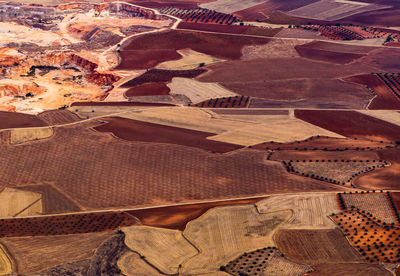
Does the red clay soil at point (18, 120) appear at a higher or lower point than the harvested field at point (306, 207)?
lower

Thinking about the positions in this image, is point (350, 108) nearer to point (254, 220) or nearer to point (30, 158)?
point (254, 220)

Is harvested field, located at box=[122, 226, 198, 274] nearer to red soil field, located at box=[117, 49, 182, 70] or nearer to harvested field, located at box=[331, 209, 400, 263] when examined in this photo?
harvested field, located at box=[331, 209, 400, 263]

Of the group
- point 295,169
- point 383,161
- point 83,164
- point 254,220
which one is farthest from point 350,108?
point 83,164

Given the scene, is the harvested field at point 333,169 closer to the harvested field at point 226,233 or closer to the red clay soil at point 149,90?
the harvested field at point 226,233

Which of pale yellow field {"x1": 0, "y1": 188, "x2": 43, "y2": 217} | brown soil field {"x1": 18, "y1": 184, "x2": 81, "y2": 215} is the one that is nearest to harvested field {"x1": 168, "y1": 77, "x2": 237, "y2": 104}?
brown soil field {"x1": 18, "y1": 184, "x2": 81, "y2": 215}

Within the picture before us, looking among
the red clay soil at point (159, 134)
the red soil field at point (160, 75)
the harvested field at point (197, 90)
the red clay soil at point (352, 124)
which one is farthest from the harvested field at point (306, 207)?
the red soil field at point (160, 75)

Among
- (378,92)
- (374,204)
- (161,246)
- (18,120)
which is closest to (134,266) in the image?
(161,246)
